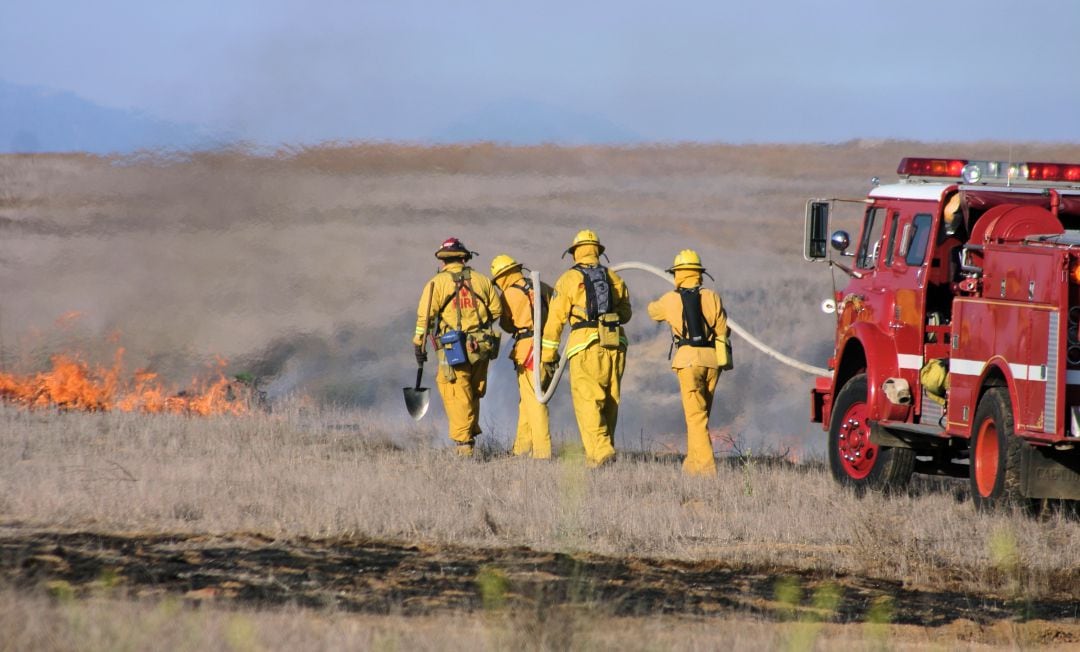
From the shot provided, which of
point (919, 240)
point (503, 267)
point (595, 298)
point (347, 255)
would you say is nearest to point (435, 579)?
point (919, 240)

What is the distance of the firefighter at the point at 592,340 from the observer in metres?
14.0

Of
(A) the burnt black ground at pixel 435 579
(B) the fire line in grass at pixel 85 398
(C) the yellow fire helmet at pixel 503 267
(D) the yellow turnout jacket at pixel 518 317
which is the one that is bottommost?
(B) the fire line in grass at pixel 85 398

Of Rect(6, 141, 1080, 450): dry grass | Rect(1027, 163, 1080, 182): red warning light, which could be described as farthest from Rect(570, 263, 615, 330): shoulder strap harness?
Rect(6, 141, 1080, 450): dry grass

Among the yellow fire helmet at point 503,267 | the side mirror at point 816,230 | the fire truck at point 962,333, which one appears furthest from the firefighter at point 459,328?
the side mirror at point 816,230

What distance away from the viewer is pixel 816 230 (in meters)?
12.0

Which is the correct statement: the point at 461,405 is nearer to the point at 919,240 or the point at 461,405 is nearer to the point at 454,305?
the point at 454,305

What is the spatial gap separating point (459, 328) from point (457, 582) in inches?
271

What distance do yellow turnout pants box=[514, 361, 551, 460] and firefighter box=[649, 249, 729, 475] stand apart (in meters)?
1.49

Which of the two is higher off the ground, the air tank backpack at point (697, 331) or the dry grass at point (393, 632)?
the air tank backpack at point (697, 331)

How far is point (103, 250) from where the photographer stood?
29281 millimetres

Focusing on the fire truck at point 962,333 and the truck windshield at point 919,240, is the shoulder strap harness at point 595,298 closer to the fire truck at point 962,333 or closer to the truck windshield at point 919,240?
the fire truck at point 962,333

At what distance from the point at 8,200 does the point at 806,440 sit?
18.5m

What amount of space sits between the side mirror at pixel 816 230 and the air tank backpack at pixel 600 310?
7.79ft

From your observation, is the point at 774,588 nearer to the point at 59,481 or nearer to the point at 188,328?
the point at 59,481
